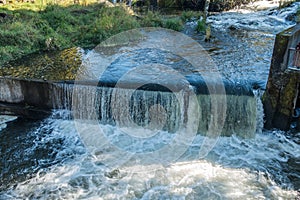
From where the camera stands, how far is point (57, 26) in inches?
582

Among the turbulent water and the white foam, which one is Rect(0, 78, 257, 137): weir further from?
the white foam

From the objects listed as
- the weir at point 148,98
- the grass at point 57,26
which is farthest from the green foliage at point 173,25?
the weir at point 148,98

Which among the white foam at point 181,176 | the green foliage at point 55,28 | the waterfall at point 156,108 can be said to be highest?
the green foliage at point 55,28

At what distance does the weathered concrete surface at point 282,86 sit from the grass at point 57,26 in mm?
8183

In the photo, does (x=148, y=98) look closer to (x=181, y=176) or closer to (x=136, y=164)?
(x=136, y=164)

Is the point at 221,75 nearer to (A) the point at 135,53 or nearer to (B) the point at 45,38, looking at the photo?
(A) the point at 135,53

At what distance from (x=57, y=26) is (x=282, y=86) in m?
11.6

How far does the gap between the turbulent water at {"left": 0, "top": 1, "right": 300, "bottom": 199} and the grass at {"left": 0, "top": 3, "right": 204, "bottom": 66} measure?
4756 mm

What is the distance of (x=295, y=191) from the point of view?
559 cm

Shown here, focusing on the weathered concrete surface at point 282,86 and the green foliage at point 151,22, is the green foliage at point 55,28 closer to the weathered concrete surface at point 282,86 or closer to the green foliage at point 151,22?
the green foliage at point 151,22

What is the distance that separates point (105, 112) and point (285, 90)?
4689mm

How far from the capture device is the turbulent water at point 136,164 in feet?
18.7

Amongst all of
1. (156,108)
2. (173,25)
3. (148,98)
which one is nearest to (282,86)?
(156,108)

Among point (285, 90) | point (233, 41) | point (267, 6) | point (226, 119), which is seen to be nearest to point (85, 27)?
point (233, 41)
